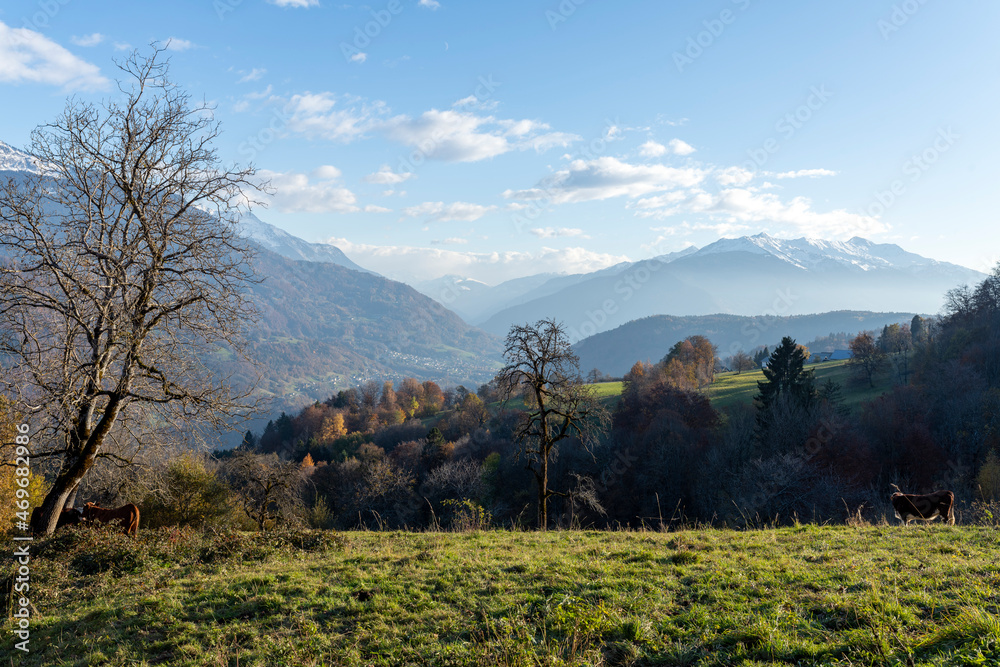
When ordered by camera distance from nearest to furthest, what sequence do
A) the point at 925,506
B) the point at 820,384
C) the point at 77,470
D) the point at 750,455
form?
the point at 77,470 < the point at 925,506 < the point at 750,455 < the point at 820,384

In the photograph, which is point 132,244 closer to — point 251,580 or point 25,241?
point 25,241

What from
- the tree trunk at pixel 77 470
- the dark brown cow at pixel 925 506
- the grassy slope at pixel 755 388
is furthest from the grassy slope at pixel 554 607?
the grassy slope at pixel 755 388

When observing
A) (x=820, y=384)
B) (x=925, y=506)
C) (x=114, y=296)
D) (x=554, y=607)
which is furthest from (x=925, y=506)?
(x=820, y=384)

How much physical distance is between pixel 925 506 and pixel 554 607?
11.8 meters

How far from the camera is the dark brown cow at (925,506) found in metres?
11.7

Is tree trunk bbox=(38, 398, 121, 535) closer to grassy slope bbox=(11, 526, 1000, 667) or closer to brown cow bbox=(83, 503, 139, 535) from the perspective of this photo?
brown cow bbox=(83, 503, 139, 535)

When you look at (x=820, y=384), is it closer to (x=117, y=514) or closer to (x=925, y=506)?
(x=925, y=506)

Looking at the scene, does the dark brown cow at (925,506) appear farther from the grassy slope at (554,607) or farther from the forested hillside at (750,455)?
the forested hillside at (750,455)

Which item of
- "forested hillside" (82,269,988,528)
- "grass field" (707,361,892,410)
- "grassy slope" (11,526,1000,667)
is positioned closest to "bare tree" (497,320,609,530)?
"grassy slope" (11,526,1000,667)

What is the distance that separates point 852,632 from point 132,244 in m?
12.9

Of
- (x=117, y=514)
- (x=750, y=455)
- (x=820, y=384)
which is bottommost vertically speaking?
(x=750, y=455)

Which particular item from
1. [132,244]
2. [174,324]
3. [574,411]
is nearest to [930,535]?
[574,411]

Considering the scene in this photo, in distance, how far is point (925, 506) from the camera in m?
12.0

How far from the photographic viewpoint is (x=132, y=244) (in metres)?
9.48
